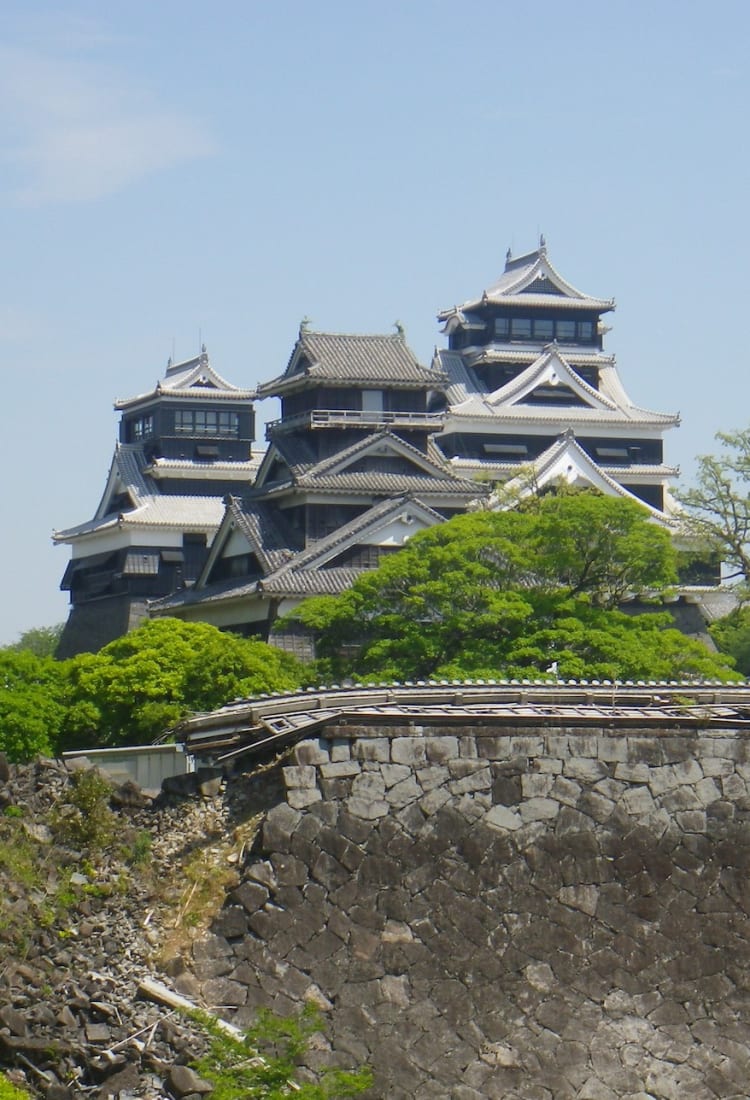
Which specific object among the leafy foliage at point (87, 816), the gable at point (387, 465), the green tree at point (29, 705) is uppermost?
the gable at point (387, 465)

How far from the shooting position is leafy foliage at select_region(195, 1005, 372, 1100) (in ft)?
43.3

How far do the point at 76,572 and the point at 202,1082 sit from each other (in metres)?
47.0

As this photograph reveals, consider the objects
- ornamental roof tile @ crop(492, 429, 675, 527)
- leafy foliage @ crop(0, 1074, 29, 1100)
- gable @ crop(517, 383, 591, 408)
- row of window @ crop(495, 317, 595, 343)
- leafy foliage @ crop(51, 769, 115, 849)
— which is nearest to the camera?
leafy foliage @ crop(0, 1074, 29, 1100)

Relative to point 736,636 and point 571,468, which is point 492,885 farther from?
point 571,468

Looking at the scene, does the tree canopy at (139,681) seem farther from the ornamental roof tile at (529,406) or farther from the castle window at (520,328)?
the castle window at (520,328)

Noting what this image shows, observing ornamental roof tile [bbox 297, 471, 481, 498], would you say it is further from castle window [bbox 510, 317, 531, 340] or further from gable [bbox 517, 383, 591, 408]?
castle window [bbox 510, 317, 531, 340]

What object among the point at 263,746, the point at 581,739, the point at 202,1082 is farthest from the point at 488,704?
the point at 202,1082

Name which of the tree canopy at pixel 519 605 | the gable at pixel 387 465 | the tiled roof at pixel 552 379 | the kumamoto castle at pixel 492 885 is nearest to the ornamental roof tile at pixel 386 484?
the gable at pixel 387 465

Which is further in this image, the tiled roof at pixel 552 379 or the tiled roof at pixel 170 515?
the tiled roof at pixel 552 379

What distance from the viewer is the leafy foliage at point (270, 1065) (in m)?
13.2

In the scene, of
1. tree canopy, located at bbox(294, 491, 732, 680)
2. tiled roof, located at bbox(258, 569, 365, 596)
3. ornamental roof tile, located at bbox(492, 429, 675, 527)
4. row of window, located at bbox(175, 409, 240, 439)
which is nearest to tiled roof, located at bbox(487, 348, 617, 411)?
ornamental roof tile, located at bbox(492, 429, 675, 527)

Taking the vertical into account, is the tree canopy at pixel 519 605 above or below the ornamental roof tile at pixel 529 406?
below

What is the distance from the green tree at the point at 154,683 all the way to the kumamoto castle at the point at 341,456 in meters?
7.59

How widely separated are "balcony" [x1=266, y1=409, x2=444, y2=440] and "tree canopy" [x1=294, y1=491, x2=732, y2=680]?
38.7 feet
